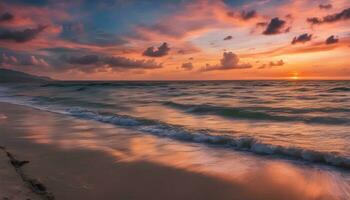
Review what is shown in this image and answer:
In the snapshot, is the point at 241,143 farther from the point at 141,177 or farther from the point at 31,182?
the point at 31,182

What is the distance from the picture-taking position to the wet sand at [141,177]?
458cm

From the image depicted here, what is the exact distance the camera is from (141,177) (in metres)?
5.36

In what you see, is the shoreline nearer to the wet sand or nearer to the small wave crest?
the wet sand

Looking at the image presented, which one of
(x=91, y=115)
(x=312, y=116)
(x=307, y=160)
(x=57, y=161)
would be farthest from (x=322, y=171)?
(x=91, y=115)

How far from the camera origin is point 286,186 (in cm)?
506

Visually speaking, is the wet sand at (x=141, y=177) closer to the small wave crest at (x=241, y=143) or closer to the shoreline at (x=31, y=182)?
the shoreline at (x=31, y=182)

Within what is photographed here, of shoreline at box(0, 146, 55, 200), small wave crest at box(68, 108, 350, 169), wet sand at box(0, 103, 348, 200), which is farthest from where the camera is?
small wave crest at box(68, 108, 350, 169)

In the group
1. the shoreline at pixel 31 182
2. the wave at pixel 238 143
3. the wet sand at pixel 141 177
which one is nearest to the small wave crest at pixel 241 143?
the wave at pixel 238 143

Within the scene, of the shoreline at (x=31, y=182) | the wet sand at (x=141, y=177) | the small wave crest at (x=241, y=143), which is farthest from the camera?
the small wave crest at (x=241, y=143)

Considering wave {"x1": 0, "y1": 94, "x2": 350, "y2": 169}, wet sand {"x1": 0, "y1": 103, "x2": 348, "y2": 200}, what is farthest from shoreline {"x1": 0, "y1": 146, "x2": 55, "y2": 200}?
wave {"x1": 0, "y1": 94, "x2": 350, "y2": 169}

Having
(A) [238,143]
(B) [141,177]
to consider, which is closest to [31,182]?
(B) [141,177]

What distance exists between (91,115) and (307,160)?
9.73 meters

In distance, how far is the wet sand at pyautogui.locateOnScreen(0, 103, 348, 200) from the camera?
15.0 feet

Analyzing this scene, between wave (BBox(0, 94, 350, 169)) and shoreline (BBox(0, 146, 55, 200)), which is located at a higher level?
shoreline (BBox(0, 146, 55, 200))
